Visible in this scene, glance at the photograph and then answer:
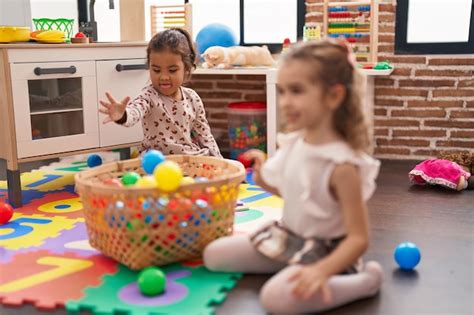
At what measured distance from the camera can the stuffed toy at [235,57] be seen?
3084mm

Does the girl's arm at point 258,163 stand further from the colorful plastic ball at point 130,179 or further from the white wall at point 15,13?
the white wall at point 15,13

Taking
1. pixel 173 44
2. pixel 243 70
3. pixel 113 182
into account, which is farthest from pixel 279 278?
pixel 243 70

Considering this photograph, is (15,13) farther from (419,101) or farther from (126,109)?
(419,101)

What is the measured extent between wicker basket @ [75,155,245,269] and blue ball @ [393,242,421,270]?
0.50m

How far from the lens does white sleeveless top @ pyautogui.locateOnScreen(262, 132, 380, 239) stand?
1354 mm

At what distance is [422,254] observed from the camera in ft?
5.83

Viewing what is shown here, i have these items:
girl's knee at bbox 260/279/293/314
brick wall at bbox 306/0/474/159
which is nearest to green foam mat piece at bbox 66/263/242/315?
girl's knee at bbox 260/279/293/314

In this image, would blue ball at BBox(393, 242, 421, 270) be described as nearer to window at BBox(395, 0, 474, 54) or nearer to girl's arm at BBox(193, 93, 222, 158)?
girl's arm at BBox(193, 93, 222, 158)

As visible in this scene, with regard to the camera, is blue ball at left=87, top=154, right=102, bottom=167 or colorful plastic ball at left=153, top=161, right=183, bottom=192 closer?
colorful plastic ball at left=153, top=161, right=183, bottom=192

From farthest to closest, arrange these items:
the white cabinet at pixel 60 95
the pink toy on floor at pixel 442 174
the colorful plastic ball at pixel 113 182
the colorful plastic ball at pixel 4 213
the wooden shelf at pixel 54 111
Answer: the pink toy on floor at pixel 442 174 < the wooden shelf at pixel 54 111 < the white cabinet at pixel 60 95 < the colorful plastic ball at pixel 4 213 < the colorful plastic ball at pixel 113 182

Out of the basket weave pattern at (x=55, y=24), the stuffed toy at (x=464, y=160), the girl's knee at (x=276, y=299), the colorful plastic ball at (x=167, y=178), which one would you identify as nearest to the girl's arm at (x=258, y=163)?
the colorful plastic ball at (x=167, y=178)

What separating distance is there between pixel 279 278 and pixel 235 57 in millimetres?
1939

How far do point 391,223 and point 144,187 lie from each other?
0.97 m

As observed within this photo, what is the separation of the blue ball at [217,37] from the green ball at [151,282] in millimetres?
2011
